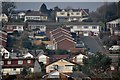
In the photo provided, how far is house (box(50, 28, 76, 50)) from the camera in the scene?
10.5 feet

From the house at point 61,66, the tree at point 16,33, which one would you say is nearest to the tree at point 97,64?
the house at point 61,66

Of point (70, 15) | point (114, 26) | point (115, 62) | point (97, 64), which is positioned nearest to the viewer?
point (97, 64)

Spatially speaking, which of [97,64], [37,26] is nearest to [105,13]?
[97,64]

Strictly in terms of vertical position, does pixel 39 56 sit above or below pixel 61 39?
below

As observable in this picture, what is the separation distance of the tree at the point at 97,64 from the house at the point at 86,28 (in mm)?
572

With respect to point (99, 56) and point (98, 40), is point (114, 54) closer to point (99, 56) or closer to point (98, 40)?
point (99, 56)

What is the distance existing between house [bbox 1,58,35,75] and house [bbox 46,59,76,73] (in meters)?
0.16

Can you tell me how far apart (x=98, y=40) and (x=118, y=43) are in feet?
1.14

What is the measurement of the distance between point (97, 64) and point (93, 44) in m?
0.58

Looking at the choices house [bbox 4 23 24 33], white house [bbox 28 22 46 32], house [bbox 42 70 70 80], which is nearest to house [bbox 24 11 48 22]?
white house [bbox 28 22 46 32]

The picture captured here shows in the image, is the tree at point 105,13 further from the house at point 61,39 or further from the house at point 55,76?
the house at point 55,76

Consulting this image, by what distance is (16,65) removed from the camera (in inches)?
117

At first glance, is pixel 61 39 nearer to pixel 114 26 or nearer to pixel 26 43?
pixel 26 43

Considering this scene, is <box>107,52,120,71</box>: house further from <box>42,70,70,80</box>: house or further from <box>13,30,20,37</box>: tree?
<box>13,30,20,37</box>: tree
